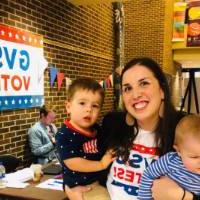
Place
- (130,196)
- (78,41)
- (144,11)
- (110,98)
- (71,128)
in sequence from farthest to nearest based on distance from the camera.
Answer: (144,11), (110,98), (78,41), (71,128), (130,196)

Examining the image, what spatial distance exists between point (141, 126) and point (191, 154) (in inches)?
13.2

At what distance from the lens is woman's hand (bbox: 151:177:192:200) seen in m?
1.41

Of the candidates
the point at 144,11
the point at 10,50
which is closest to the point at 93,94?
the point at 10,50

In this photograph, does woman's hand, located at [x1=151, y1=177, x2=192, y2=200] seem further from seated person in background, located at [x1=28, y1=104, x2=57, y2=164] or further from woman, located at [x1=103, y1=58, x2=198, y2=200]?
seated person in background, located at [x1=28, y1=104, x2=57, y2=164]

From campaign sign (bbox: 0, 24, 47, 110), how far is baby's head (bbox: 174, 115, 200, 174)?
3.12 metres

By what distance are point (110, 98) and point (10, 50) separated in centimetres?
429

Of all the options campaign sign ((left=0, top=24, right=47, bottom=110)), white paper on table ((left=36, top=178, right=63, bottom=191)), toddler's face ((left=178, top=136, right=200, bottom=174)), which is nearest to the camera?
toddler's face ((left=178, top=136, right=200, bottom=174))

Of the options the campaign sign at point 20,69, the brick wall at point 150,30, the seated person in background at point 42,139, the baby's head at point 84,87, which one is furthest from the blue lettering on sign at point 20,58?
the brick wall at point 150,30

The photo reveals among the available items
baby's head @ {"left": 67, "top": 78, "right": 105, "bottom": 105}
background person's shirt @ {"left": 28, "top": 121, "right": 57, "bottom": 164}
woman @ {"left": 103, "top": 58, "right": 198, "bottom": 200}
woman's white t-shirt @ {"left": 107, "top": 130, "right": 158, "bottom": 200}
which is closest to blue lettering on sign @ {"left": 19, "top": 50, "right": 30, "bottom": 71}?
background person's shirt @ {"left": 28, "top": 121, "right": 57, "bottom": 164}

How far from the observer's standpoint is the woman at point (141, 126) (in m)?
1.57

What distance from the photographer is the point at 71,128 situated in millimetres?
1890

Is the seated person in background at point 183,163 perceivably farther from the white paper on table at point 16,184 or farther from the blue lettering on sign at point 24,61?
the blue lettering on sign at point 24,61

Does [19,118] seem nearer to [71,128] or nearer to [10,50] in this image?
[10,50]

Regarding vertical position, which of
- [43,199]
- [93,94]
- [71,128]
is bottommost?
[43,199]
